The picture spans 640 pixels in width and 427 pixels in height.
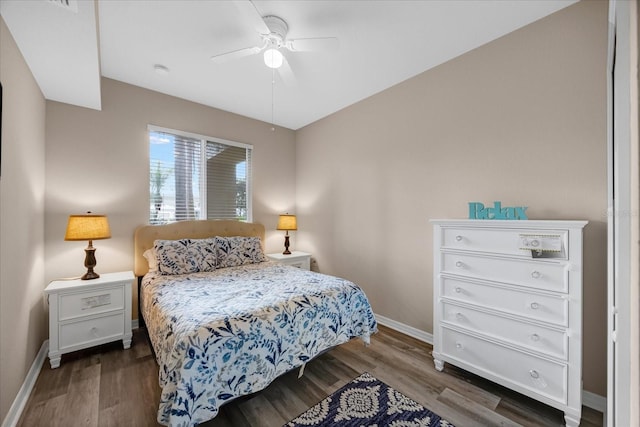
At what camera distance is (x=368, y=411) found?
181 cm

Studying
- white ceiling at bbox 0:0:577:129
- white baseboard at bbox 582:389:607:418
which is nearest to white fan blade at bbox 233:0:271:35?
white ceiling at bbox 0:0:577:129

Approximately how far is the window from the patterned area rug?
2661 mm

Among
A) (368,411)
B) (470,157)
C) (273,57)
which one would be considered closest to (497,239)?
(470,157)

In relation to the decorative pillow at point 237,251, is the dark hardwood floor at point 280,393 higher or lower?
lower

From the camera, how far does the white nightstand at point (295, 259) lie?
3791 millimetres

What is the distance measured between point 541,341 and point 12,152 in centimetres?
362

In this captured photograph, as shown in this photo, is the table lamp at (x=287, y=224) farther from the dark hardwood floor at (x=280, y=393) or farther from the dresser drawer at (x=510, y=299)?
→ the dresser drawer at (x=510, y=299)

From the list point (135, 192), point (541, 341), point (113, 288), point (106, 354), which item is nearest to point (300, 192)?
point (135, 192)

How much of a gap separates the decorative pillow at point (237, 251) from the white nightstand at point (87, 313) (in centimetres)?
90

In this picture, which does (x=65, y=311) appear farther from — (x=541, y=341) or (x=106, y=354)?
(x=541, y=341)

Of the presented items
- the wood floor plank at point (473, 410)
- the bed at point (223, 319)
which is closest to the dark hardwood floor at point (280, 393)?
the wood floor plank at point (473, 410)

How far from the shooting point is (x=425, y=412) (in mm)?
1785

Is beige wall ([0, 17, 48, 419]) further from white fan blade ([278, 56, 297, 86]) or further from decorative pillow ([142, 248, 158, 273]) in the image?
white fan blade ([278, 56, 297, 86])

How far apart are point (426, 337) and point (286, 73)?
3.01m
